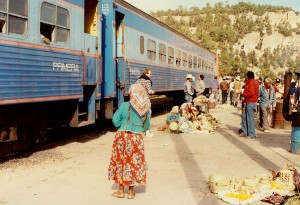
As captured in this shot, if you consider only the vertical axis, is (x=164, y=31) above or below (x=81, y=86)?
above

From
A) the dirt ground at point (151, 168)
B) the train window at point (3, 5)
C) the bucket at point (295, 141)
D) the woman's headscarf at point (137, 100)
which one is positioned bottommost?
the dirt ground at point (151, 168)

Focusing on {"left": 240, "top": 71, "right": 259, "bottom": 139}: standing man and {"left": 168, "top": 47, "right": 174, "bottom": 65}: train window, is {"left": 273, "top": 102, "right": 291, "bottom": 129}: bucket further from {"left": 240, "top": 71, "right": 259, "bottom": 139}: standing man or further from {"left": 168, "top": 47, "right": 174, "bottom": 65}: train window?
{"left": 168, "top": 47, "right": 174, "bottom": 65}: train window

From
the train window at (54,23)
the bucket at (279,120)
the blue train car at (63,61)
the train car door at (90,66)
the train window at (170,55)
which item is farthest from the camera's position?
the train window at (170,55)

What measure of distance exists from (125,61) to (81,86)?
320 centimetres

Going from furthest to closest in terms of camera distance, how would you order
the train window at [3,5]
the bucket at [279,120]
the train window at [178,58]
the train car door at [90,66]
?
1. the train window at [178,58]
2. the bucket at [279,120]
3. the train car door at [90,66]
4. the train window at [3,5]

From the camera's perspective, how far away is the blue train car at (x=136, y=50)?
1183 centimetres

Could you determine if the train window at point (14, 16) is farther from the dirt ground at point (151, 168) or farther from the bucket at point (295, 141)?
the bucket at point (295, 141)

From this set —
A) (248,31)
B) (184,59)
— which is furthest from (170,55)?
(248,31)

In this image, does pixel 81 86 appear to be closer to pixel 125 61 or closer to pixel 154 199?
pixel 125 61

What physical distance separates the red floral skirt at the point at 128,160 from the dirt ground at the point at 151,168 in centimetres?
33

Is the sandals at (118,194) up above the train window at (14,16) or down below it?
below

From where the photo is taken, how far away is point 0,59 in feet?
22.5

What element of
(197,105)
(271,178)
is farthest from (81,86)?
(197,105)

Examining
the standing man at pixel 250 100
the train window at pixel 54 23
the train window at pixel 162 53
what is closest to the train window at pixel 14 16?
the train window at pixel 54 23
